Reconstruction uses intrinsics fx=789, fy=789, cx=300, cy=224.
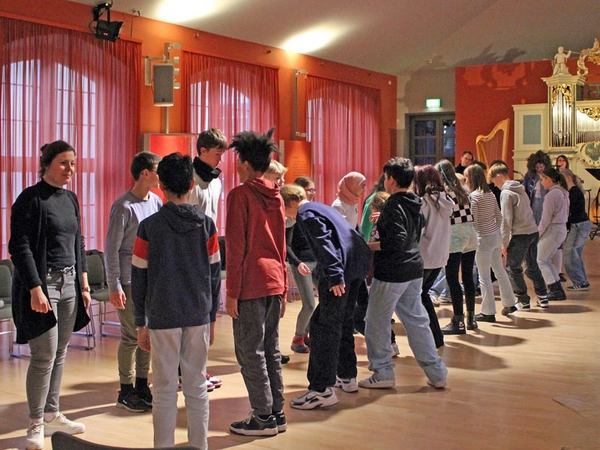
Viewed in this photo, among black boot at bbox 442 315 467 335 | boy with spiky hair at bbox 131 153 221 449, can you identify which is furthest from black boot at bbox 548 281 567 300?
boy with spiky hair at bbox 131 153 221 449

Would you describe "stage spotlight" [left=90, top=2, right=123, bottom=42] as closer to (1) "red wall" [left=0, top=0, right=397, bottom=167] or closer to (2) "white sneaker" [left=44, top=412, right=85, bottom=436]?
(1) "red wall" [left=0, top=0, right=397, bottom=167]

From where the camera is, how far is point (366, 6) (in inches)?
459

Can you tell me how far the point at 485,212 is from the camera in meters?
6.96

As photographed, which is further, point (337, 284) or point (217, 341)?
point (217, 341)

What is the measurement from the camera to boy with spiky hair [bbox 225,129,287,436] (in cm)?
378

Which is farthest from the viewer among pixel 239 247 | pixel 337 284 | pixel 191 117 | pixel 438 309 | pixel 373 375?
pixel 191 117

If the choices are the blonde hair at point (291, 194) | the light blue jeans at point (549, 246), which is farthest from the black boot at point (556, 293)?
the blonde hair at point (291, 194)

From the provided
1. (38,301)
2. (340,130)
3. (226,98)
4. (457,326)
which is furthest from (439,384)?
(340,130)

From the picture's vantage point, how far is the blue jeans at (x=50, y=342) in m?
3.72

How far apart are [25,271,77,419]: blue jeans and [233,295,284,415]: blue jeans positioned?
2.70 feet

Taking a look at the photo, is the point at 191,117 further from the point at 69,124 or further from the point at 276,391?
the point at 276,391

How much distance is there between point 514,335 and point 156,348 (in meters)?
4.21

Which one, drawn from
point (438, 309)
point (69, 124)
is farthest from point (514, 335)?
point (69, 124)

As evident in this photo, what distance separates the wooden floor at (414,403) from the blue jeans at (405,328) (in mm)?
148
